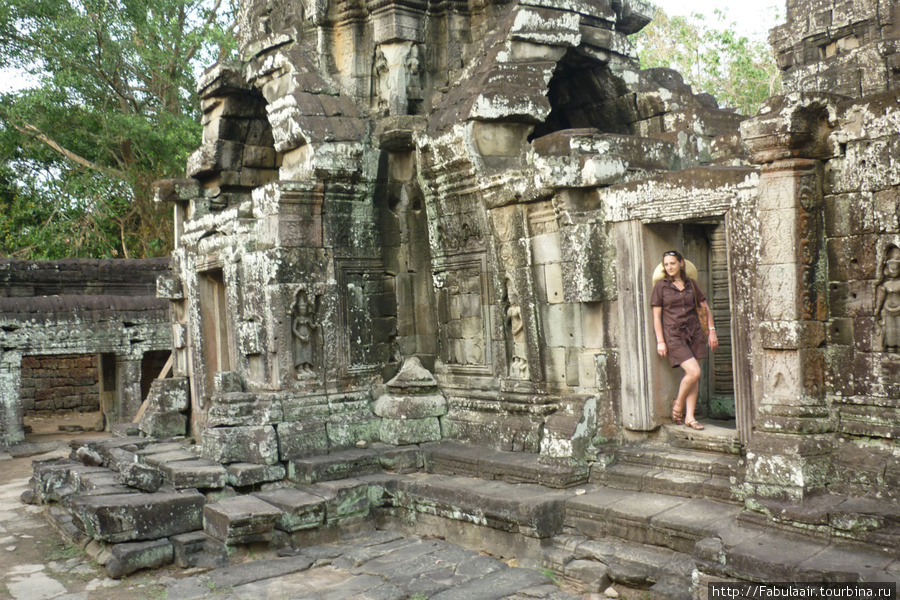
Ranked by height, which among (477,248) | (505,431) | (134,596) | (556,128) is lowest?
(134,596)

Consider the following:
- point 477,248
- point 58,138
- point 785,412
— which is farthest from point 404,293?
point 58,138

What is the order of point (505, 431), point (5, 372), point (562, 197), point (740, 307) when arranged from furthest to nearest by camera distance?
1. point (5, 372)
2. point (505, 431)
3. point (562, 197)
4. point (740, 307)

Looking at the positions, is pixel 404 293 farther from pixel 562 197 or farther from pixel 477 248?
pixel 562 197

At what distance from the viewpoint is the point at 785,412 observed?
5.04 meters

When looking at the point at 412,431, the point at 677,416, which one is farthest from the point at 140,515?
the point at 677,416

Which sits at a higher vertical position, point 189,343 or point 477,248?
point 477,248

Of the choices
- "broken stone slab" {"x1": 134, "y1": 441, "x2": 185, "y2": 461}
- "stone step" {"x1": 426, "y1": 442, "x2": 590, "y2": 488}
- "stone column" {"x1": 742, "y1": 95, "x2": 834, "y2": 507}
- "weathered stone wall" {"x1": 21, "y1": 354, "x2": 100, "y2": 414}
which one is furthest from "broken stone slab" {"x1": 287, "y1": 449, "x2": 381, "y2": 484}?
"weathered stone wall" {"x1": 21, "y1": 354, "x2": 100, "y2": 414}

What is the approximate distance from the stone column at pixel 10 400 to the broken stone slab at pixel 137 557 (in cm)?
778

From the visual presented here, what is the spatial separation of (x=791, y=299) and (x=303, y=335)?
14.7ft

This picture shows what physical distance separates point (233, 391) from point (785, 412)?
5154 mm

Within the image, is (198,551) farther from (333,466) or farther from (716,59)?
(716,59)

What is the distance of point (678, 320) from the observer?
6.07 metres

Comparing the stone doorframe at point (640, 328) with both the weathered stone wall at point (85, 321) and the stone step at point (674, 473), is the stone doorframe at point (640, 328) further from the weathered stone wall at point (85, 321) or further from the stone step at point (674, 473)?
the weathered stone wall at point (85, 321)

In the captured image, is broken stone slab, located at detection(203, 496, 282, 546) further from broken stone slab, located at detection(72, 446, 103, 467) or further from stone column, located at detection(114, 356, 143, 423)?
stone column, located at detection(114, 356, 143, 423)
